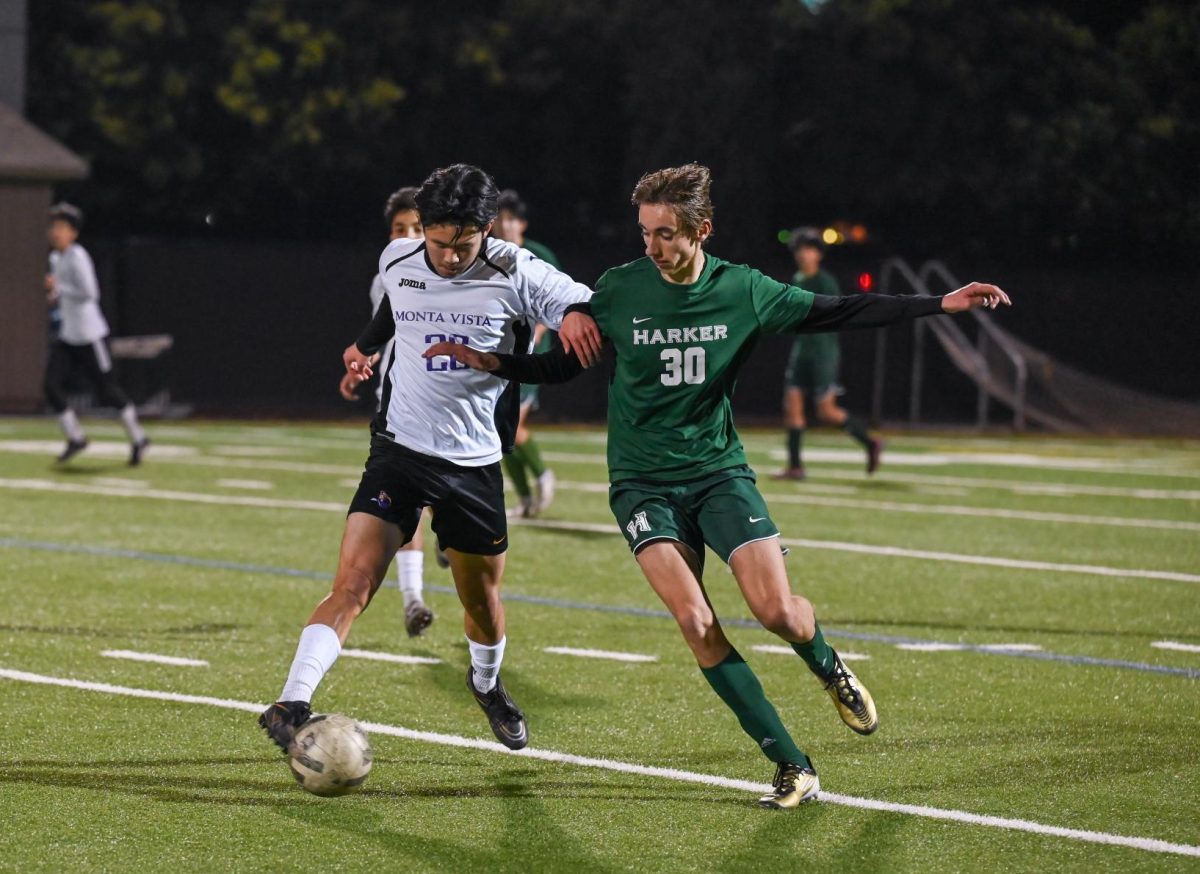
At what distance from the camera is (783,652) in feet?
31.8

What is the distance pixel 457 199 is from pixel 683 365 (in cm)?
97

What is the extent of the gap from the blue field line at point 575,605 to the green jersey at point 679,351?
11.3 feet

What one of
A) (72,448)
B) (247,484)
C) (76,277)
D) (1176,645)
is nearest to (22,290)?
(72,448)

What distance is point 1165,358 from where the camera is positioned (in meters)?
32.3

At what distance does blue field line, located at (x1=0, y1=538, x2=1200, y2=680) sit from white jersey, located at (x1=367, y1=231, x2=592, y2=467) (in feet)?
12.2

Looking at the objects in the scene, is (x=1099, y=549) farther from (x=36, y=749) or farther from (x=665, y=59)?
(x=665, y=59)

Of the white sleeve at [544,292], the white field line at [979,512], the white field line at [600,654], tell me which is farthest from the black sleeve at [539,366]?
the white field line at [979,512]

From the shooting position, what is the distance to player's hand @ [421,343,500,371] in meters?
6.70

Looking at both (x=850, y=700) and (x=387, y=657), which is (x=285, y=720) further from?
(x=387, y=657)

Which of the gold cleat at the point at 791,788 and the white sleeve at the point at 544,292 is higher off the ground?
the white sleeve at the point at 544,292

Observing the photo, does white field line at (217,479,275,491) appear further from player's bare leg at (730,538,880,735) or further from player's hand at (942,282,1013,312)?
player's hand at (942,282,1013,312)

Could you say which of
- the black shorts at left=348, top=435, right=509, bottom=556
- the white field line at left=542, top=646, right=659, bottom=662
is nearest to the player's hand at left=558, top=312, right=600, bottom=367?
the black shorts at left=348, top=435, right=509, bottom=556

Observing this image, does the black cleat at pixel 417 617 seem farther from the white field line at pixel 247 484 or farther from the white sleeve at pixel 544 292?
the white field line at pixel 247 484

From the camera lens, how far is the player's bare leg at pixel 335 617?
6.18 metres
